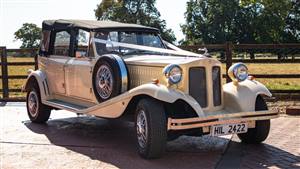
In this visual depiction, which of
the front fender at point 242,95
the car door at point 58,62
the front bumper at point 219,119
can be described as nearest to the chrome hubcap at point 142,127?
the front bumper at point 219,119

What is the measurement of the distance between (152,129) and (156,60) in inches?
54.7

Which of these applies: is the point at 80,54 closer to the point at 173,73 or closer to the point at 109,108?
the point at 109,108

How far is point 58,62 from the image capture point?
9.10 m

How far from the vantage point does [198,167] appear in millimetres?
6043

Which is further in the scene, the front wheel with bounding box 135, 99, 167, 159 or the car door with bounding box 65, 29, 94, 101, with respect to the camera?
the car door with bounding box 65, 29, 94, 101

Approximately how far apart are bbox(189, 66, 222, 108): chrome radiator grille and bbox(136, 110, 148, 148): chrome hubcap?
775 millimetres

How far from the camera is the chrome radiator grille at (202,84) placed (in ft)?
22.3

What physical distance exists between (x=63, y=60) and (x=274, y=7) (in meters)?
63.6

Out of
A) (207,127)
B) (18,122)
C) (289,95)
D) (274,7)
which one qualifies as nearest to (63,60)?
(18,122)

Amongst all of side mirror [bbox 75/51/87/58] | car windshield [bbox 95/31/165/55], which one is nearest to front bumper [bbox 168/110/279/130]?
car windshield [bbox 95/31/165/55]

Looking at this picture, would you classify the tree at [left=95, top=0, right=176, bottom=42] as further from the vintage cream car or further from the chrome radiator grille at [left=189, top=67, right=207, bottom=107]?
the chrome radiator grille at [left=189, top=67, right=207, bottom=107]

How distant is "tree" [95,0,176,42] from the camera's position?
243 feet

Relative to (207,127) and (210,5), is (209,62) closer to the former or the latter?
(207,127)

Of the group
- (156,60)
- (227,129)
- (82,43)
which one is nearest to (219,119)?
(227,129)
